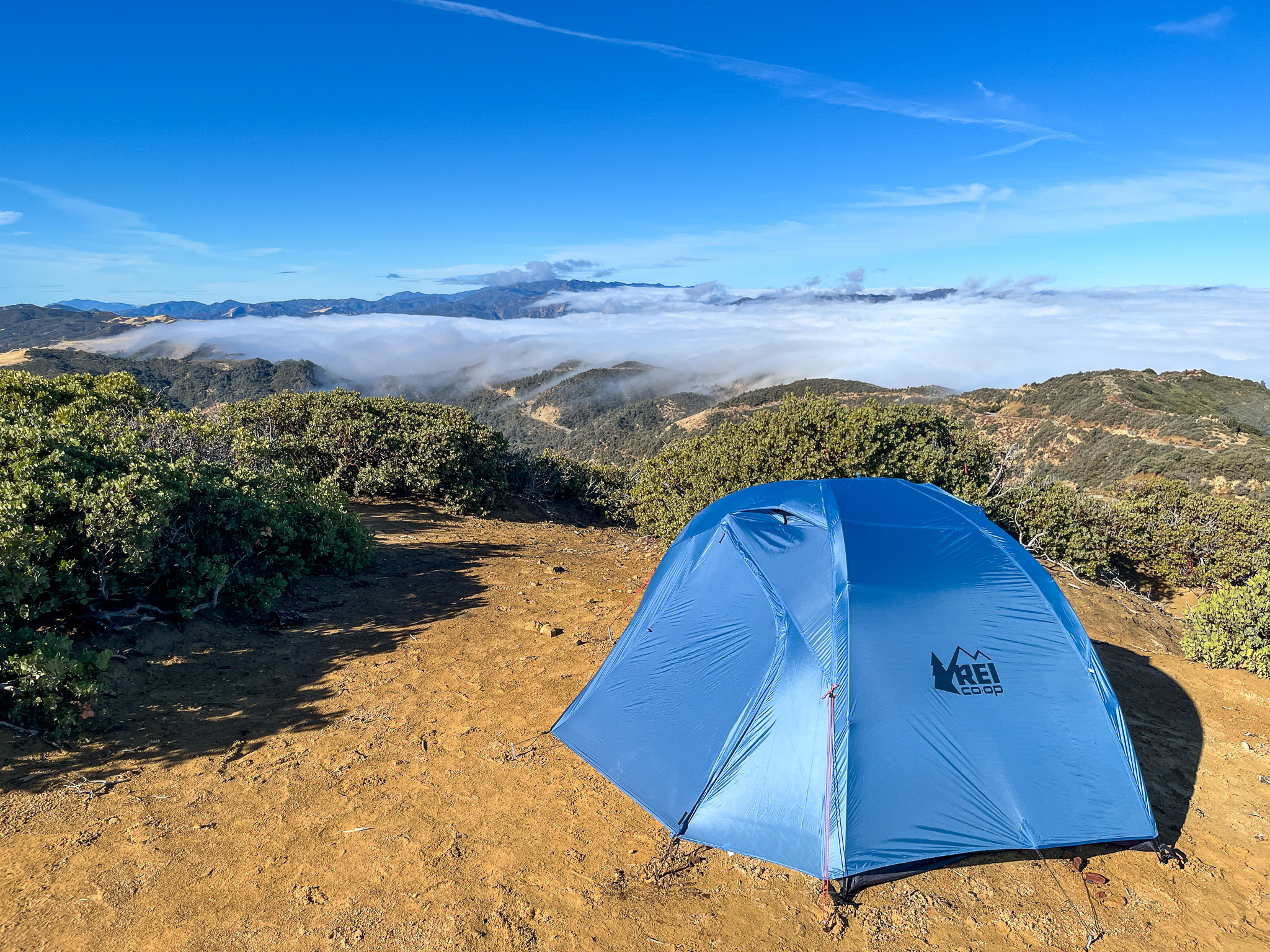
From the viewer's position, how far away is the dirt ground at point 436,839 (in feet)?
11.9

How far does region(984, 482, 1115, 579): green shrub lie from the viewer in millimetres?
12352

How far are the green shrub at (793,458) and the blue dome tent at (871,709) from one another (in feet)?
19.5

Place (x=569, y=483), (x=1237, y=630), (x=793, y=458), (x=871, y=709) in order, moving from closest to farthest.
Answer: (x=871, y=709), (x=1237, y=630), (x=793, y=458), (x=569, y=483)

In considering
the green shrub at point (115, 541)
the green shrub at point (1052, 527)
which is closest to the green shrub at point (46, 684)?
the green shrub at point (115, 541)

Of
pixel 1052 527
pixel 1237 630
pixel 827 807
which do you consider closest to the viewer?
pixel 827 807

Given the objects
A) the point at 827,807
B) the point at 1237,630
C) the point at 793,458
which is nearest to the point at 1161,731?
the point at 1237,630

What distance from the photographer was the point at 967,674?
172 inches

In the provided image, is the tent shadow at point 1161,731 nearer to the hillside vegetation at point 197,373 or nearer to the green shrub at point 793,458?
the green shrub at point 793,458

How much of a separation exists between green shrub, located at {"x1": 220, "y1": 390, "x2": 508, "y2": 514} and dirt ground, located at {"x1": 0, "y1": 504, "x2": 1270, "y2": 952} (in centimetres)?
803

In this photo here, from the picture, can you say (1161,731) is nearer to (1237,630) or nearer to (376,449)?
(1237,630)

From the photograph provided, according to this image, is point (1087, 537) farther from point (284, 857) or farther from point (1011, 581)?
point (284, 857)

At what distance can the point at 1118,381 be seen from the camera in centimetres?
5453

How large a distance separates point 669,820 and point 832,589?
6.32 ft

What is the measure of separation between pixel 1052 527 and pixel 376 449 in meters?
14.7
